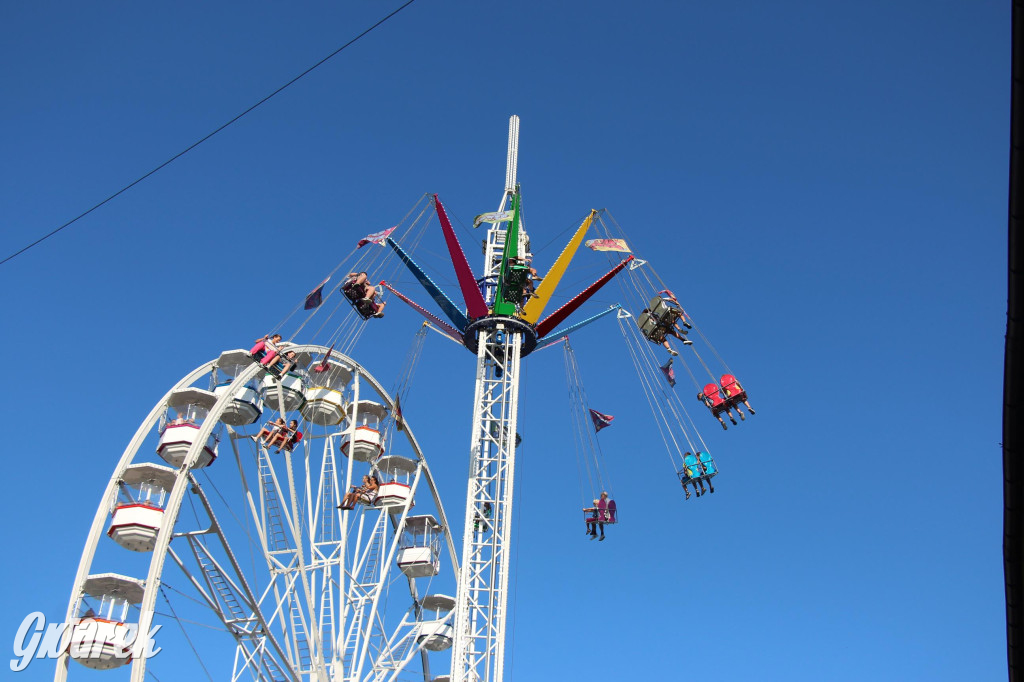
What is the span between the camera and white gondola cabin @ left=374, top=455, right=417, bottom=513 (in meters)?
38.2

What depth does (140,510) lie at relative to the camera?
101ft

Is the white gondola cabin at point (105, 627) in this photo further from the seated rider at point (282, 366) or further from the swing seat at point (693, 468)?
the swing seat at point (693, 468)

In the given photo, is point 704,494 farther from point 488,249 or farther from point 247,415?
point 247,415

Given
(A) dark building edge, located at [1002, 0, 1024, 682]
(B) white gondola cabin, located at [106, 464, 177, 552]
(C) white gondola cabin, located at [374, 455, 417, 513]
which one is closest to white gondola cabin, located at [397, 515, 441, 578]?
(C) white gondola cabin, located at [374, 455, 417, 513]

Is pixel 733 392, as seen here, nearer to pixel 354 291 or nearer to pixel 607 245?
pixel 607 245

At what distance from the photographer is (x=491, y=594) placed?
30500mm

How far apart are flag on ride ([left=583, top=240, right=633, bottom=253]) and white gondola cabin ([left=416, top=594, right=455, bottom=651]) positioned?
15.3 metres

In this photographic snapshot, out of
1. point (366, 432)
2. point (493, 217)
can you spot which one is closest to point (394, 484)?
point (366, 432)

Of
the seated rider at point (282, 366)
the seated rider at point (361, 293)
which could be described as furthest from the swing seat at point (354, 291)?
the seated rider at point (282, 366)

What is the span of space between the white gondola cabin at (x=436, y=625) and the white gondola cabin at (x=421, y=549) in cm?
146

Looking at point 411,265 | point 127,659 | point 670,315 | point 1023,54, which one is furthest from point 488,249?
point 1023,54

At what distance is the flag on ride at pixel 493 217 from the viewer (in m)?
37.3

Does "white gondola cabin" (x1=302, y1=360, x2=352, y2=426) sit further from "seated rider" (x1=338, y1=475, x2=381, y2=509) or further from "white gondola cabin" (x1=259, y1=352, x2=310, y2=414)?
"seated rider" (x1=338, y1=475, x2=381, y2=509)

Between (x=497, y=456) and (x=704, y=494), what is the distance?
6777 millimetres
